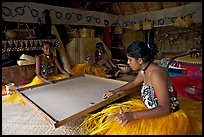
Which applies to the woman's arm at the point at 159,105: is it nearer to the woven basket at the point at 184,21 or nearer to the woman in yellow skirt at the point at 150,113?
the woman in yellow skirt at the point at 150,113

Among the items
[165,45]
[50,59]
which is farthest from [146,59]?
[165,45]

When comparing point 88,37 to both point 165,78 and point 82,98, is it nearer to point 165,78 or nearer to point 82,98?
point 82,98

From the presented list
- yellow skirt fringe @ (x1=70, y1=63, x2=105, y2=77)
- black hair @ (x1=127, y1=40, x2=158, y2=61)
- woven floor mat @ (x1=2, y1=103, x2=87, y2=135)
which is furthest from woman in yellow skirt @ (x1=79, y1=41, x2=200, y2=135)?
yellow skirt fringe @ (x1=70, y1=63, x2=105, y2=77)

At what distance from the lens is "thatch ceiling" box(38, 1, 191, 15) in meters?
4.56

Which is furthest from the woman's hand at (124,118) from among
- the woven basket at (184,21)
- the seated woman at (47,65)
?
the woven basket at (184,21)

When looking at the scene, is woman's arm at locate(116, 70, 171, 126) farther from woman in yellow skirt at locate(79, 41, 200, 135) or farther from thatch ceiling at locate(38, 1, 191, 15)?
thatch ceiling at locate(38, 1, 191, 15)

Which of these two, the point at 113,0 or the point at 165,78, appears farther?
the point at 113,0

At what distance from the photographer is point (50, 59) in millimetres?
2922

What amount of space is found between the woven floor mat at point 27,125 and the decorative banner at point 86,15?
1938 millimetres

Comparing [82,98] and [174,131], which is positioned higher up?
[82,98]

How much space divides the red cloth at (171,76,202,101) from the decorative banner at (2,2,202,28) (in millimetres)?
1997

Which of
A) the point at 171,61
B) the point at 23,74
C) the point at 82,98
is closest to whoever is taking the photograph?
the point at 82,98

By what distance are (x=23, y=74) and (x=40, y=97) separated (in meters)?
1.74

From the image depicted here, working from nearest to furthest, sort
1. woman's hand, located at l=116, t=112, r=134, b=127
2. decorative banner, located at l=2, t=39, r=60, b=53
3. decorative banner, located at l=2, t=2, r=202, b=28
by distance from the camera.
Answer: woman's hand, located at l=116, t=112, r=134, b=127 → decorative banner, located at l=2, t=39, r=60, b=53 → decorative banner, located at l=2, t=2, r=202, b=28
